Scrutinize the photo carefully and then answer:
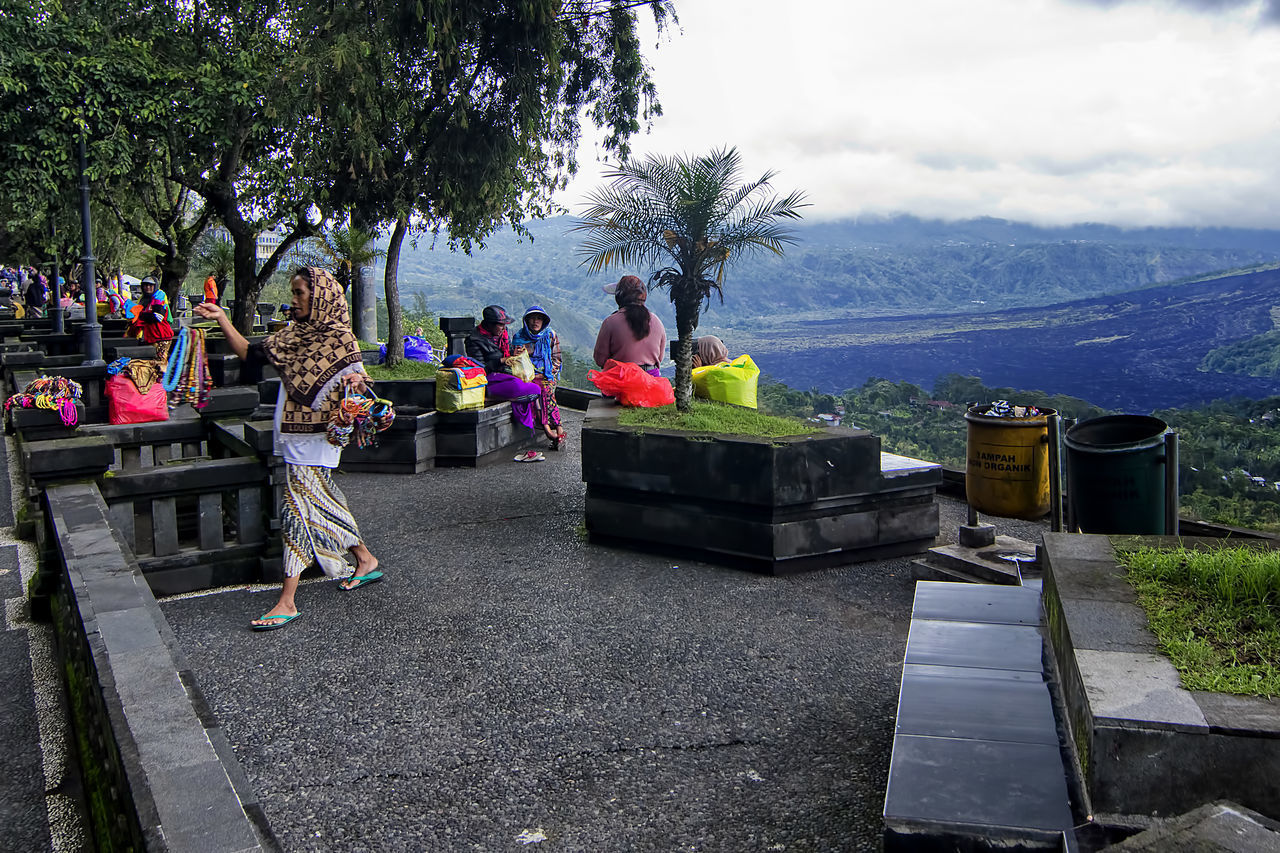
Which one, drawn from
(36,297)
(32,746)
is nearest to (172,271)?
(36,297)

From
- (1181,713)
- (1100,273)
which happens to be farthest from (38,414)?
(1100,273)

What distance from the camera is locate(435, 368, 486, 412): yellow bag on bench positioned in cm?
998

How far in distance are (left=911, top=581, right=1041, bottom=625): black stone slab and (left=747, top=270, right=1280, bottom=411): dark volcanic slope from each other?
180ft

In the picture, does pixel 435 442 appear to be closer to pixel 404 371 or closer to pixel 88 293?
pixel 404 371

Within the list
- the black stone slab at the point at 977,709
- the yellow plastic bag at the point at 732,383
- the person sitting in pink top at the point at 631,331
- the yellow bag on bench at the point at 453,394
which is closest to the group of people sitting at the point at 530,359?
the yellow bag on bench at the point at 453,394

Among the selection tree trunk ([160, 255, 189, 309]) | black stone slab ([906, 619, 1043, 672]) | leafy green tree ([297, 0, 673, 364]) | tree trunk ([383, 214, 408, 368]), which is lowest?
black stone slab ([906, 619, 1043, 672])

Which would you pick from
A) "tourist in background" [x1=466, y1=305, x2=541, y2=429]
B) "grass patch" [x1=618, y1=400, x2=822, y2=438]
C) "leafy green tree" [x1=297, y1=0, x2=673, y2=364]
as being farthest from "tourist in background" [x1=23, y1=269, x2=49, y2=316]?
"grass patch" [x1=618, y1=400, x2=822, y2=438]

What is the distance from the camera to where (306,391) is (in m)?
5.43

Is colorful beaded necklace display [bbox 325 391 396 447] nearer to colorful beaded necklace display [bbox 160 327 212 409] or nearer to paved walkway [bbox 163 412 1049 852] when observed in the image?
paved walkway [bbox 163 412 1049 852]

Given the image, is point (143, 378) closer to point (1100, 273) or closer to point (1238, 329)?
point (1238, 329)

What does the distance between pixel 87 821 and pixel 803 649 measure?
10.5 feet

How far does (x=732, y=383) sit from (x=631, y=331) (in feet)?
3.71

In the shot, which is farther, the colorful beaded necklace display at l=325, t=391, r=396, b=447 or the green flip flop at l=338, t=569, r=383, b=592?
the green flip flop at l=338, t=569, r=383, b=592

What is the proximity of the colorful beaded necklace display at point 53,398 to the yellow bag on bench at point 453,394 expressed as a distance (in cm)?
388
